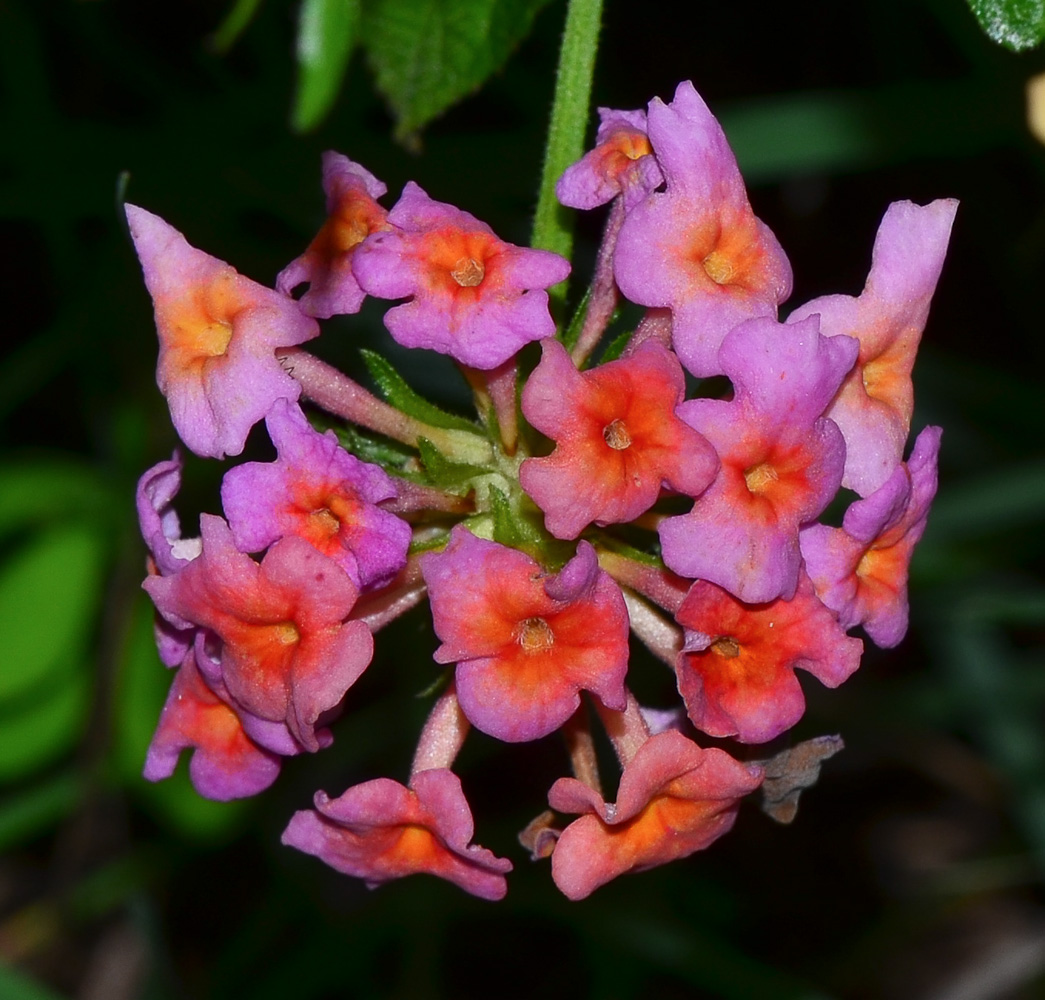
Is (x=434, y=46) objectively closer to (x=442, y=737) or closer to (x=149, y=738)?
(x=442, y=737)

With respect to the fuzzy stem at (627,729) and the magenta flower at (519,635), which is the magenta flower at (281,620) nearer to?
the magenta flower at (519,635)

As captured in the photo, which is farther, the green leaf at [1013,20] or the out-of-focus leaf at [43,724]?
the out-of-focus leaf at [43,724]

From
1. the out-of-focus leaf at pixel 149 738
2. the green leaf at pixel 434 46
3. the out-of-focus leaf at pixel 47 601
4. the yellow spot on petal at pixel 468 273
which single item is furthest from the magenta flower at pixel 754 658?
the out-of-focus leaf at pixel 47 601

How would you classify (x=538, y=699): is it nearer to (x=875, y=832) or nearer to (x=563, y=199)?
(x=563, y=199)

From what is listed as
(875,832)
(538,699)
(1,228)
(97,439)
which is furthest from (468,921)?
(538,699)

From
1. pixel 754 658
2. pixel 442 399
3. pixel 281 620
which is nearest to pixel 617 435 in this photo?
pixel 754 658

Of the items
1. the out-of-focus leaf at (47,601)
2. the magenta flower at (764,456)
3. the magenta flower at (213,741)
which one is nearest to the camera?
the magenta flower at (764,456)
